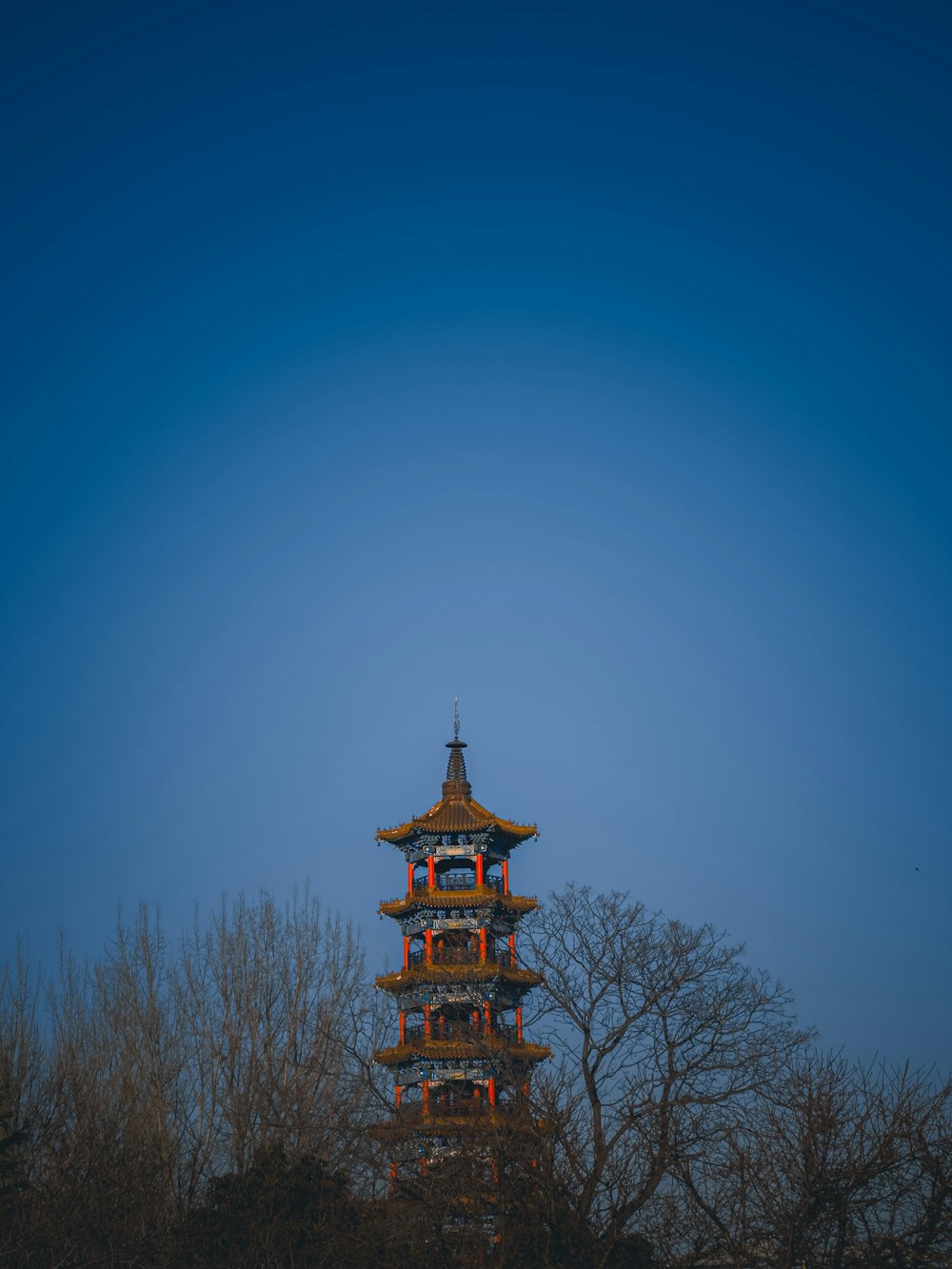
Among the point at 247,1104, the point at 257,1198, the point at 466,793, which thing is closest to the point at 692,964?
the point at 257,1198

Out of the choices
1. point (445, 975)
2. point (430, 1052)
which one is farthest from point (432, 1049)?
point (445, 975)

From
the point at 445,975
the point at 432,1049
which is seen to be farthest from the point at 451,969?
the point at 432,1049

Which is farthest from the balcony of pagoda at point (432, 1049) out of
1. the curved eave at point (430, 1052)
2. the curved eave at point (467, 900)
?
the curved eave at point (467, 900)

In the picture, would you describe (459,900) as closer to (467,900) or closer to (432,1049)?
(467,900)

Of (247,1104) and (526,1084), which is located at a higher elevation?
(247,1104)

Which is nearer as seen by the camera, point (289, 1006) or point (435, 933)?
point (289, 1006)

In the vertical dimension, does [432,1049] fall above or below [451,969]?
below

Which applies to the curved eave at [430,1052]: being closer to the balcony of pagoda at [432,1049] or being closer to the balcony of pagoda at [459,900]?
the balcony of pagoda at [432,1049]

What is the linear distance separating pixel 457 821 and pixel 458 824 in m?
0.22

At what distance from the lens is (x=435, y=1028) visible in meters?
41.0

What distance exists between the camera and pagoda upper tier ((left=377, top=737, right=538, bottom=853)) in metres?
44.3

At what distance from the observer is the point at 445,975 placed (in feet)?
135

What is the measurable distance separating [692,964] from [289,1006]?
19.4 m

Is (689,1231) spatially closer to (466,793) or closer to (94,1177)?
(94,1177)
